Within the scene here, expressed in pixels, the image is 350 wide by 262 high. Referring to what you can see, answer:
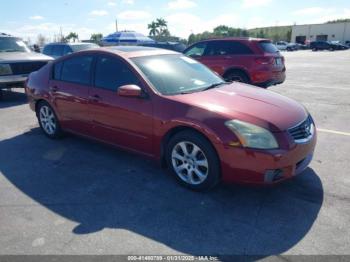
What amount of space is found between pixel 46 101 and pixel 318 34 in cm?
8544

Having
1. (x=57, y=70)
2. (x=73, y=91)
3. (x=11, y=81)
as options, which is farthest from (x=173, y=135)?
(x=11, y=81)

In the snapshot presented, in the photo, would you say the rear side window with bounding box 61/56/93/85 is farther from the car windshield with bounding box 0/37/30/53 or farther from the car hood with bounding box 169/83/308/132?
the car windshield with bounding box 0/37/30/53

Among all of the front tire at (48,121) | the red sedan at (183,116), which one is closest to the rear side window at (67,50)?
the front tire at (48,121)

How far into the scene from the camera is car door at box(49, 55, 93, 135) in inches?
190

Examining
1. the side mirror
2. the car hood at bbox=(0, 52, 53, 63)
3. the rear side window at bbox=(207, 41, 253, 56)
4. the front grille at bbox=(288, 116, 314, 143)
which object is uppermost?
the rear side window at bbox=(207, 41, 253, 56)

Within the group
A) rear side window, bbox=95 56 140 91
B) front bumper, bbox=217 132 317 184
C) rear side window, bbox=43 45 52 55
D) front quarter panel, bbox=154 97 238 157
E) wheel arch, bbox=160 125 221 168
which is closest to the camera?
front bumper, bbox=217 132 317 184

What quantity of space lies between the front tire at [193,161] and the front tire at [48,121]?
2.63m

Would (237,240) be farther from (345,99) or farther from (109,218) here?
(345,99)

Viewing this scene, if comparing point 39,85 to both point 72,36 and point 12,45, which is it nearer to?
point 12,45

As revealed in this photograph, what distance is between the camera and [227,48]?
972 centimetres

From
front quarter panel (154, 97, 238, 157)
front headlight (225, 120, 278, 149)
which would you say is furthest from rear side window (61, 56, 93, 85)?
front headlight (225, 120, 278, 149)

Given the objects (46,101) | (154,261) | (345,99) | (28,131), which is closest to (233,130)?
(154,261)

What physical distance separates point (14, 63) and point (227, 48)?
6.26 metres

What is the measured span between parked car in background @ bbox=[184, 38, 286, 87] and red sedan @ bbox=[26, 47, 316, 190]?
14.8 ft
